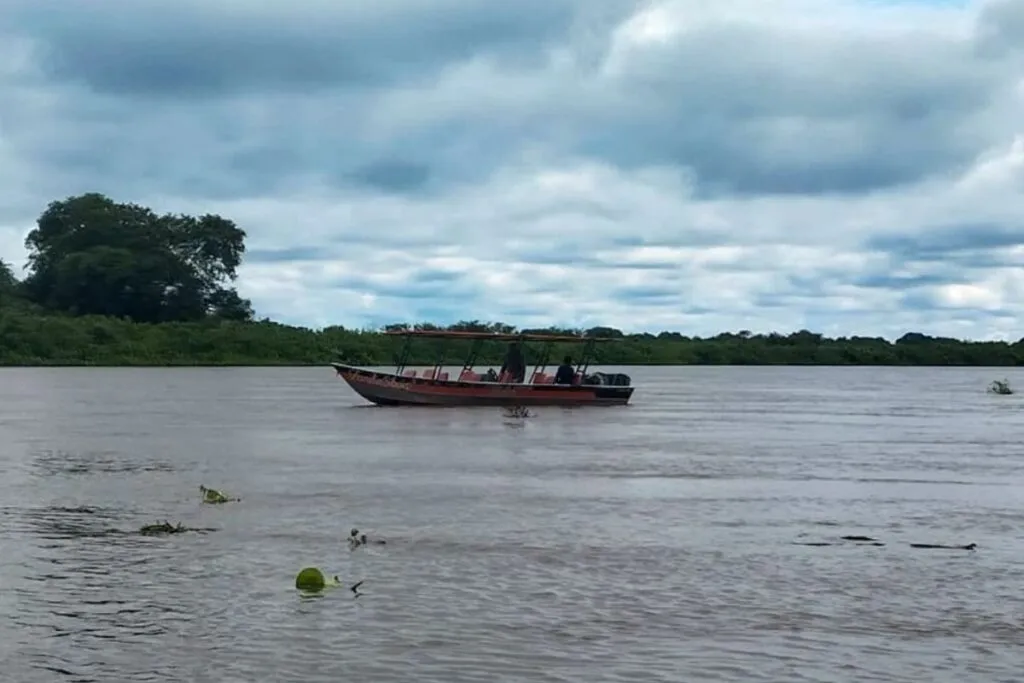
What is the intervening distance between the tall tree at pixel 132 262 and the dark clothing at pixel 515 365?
2452 inches

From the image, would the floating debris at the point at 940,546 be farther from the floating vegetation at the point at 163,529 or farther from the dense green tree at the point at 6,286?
the dense green tree at the point at 6,286

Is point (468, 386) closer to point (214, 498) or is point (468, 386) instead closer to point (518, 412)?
point (518, 412)

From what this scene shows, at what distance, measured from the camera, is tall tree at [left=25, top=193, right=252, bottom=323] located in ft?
381

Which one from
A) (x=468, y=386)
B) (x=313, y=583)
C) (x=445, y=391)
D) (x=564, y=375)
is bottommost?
(x=313, y=583)

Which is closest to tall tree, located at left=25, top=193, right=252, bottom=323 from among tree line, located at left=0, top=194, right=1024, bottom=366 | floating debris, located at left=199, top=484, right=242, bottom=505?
tree line, located at left=0, top=194, right=1024, bottom=366

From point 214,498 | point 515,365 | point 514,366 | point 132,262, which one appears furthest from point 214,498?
point 132,262

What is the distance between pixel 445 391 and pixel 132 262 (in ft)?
210

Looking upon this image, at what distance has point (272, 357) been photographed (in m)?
123

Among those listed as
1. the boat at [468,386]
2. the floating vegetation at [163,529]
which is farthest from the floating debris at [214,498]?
the boat at [468,386]

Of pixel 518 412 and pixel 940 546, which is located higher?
pixel 518 412

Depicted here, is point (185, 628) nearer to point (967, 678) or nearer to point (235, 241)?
point (967, 678)

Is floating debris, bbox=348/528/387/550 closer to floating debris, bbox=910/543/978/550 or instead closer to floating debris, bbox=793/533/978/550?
floating debris, bbox=793/533/978/550

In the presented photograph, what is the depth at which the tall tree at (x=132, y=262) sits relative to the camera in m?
116

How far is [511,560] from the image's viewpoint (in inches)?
800
